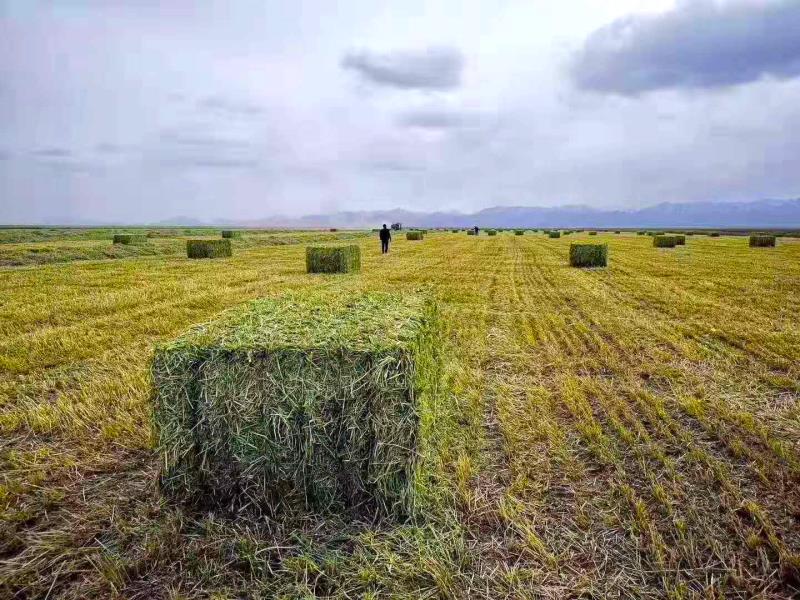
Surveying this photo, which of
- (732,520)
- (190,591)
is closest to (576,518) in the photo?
(732,520)

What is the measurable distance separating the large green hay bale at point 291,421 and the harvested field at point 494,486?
0.49 feet

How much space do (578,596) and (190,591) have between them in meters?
2.36

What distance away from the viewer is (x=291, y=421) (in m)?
3.73

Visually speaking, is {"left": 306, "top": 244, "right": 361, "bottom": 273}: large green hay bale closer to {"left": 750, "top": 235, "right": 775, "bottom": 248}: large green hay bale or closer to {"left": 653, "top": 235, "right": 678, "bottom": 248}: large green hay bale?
{"left": 653, "top": 235, "right": 678, "bottom": 248}: large green hay bale

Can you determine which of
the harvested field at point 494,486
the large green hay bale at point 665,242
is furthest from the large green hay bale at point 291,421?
the large green hay bale at point 665,242

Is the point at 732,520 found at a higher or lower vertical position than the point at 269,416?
lower

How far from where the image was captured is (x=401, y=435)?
371cm

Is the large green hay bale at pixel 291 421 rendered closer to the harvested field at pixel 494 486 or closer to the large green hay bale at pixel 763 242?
the harvested field at pixel 494 486

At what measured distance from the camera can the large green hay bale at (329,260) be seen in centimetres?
2002

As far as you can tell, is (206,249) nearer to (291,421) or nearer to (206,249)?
(206,249)

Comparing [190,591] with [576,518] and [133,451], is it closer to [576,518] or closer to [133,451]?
[133,451]

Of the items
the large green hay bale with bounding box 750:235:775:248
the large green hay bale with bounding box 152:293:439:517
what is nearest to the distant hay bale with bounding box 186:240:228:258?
the large green hay bale with bounding box 152:293:439:517

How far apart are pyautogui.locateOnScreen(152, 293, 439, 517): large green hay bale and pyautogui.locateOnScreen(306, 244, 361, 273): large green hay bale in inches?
636

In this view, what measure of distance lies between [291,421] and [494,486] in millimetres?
1797
